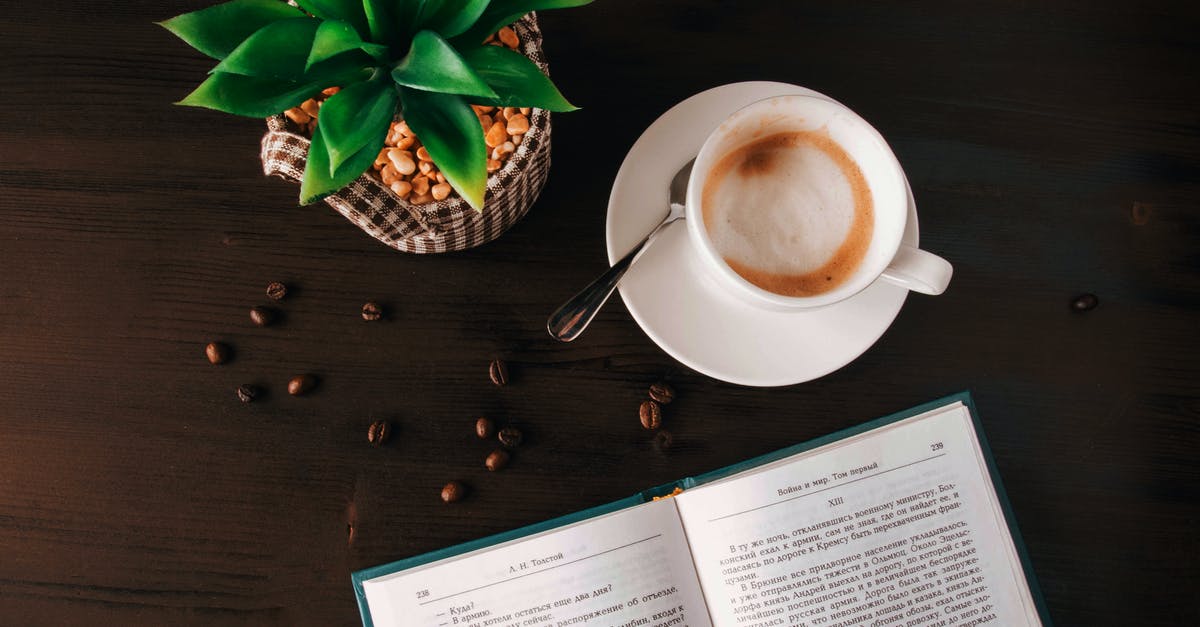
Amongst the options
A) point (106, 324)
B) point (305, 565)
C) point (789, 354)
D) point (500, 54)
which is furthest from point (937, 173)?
point (106, 324)

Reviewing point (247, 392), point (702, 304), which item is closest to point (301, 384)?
point (247, 392)

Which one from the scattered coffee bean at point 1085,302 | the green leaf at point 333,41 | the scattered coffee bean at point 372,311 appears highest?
the green leaf at point 333,41

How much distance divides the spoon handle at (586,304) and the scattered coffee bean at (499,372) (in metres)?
0.07

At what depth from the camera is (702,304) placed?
0.69 meters

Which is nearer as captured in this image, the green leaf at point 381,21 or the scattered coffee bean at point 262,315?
the green leaf at point 381,21

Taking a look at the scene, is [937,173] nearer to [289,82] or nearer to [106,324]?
[289,82]

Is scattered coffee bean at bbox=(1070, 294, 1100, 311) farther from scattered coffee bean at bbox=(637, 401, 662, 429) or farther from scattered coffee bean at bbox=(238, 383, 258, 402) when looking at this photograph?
scattered coffee bean at bbox=(238, 383, 258, 402)

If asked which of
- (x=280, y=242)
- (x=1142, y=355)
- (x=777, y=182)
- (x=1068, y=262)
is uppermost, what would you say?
(x=280, y=242)

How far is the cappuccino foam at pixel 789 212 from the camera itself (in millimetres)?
656

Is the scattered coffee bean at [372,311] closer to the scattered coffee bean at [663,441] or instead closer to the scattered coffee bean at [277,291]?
the scattered coffee bean at [277,291]

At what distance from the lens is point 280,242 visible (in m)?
0.75

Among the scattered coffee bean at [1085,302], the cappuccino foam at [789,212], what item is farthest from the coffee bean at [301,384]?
the scattered coffee bean at [1085,302]

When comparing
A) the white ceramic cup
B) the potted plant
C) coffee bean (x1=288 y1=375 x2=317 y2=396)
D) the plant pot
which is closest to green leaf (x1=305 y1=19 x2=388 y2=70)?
the potted plant

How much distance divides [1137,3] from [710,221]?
0.53 metres
